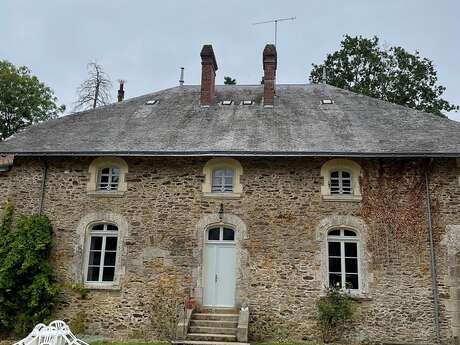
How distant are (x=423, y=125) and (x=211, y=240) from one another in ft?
20.1

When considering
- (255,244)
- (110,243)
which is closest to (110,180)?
(110,243)

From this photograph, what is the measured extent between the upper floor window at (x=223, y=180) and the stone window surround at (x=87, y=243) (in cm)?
229

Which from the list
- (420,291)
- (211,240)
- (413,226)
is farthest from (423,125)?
(211,240)

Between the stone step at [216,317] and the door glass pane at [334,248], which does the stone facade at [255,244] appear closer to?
the door glass pane at [334,248]

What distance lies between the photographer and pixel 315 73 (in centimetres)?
2314

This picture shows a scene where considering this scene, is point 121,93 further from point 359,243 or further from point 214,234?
point 359,243

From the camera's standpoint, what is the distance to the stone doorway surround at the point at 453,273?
32.4ft

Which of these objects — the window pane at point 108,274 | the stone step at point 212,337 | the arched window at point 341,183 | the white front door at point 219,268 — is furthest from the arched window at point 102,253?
the arched window at point 341,183

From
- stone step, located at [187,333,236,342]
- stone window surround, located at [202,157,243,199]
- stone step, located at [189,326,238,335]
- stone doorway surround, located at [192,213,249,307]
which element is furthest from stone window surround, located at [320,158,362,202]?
stone step, located at [187,333,236,342]

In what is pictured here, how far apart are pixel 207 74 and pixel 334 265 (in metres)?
6.90

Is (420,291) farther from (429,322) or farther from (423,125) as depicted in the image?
(423,125)

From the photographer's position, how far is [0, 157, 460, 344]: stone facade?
10117mm

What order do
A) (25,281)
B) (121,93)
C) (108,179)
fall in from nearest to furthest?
(25,281)
(108,179)
(121,93)

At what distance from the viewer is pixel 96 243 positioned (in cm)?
1126
